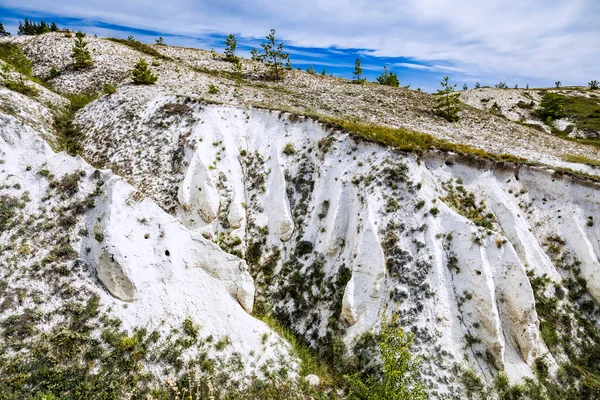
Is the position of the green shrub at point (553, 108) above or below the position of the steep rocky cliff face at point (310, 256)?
above

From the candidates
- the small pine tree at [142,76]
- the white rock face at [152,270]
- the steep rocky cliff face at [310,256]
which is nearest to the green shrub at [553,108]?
the steep rocky cliff face at [310,256]

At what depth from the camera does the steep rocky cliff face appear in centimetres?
1577

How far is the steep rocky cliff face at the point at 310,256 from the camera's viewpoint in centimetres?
1577

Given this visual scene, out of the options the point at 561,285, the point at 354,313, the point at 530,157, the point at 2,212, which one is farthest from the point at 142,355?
the point at 530,157

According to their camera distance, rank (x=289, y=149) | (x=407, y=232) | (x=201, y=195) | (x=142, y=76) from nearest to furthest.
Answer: (x=407, y=232) → (x=201, y=195) → (x=289, y=149) → (x=142, y=76)

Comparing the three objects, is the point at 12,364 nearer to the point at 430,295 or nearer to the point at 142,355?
the point at 142,355

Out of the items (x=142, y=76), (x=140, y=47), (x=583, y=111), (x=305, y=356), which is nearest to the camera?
(x=305, y=356)

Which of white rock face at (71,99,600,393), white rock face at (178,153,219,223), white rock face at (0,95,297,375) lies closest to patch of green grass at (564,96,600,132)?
white rock face at (71,99,600,393)

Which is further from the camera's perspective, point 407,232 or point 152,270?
point 407,232

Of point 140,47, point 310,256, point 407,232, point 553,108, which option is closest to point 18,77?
point 140,47

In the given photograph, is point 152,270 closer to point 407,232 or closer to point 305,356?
point 305,356

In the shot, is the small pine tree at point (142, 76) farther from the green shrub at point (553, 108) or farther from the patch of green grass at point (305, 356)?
the green shrub at point (553, 108)

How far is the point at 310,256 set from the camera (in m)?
20.5

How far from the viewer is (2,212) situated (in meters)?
18.1
